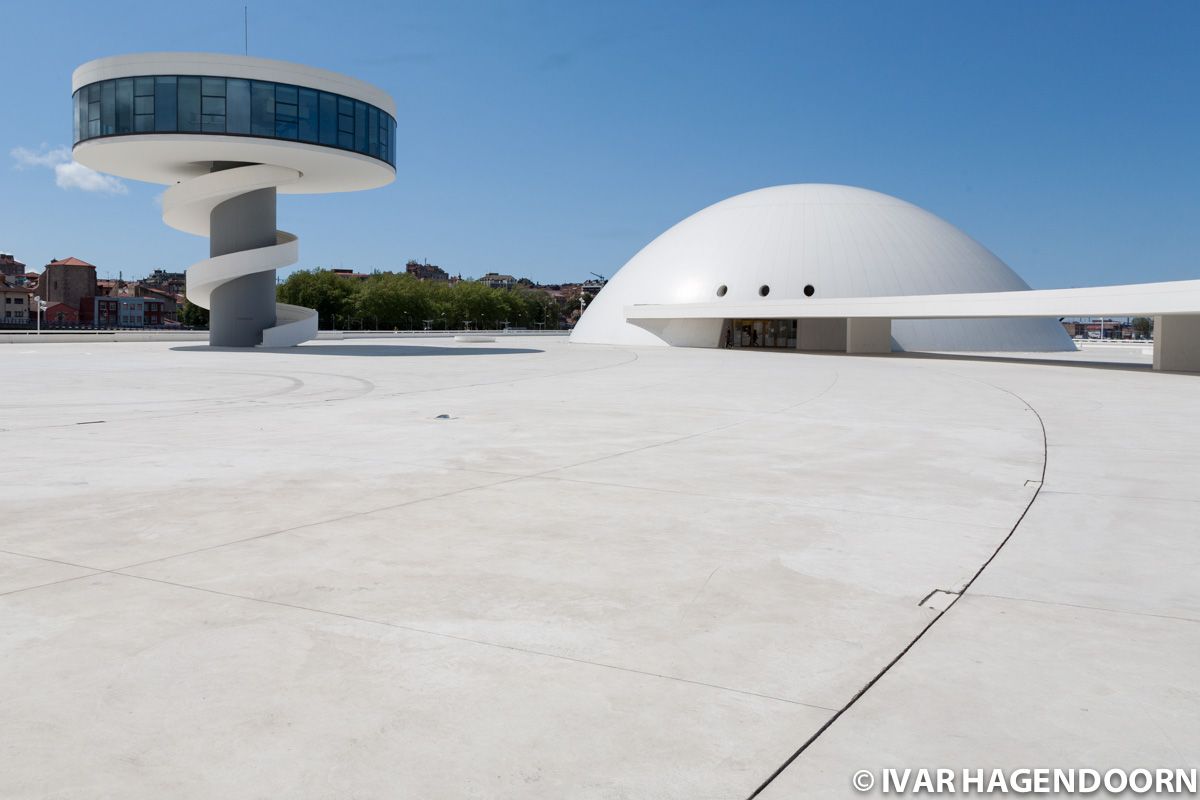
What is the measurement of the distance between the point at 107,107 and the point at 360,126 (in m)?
11.3

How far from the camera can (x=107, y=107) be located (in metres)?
40.7

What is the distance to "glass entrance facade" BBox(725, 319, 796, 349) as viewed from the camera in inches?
2349

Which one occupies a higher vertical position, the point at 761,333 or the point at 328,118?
the point at 328,118

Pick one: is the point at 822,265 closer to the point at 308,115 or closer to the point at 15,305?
the point at 308,115

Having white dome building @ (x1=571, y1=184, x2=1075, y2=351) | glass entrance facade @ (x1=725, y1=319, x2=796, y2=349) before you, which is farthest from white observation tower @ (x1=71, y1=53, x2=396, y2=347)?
glass entrance facade @ (x1=725, y1=319, x2=796, y2=349)

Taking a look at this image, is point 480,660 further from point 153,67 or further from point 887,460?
point 153,67

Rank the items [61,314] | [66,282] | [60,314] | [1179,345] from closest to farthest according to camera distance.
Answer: [1179,345]
[60,314]
[61,314]
[66,282]

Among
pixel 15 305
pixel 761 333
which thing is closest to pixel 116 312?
pixel 15 305

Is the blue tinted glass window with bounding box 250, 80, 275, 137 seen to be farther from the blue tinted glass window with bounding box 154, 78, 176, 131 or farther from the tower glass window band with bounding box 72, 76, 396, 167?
the blue tinted glass window with bounding box 154, 78, 176, 131

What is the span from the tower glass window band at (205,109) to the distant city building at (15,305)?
146 metres

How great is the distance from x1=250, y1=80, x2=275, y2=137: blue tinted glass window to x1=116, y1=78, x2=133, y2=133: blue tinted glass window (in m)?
5.25

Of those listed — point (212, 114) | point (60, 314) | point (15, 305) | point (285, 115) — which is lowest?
point (60, 314)

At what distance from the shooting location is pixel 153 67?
4025 centimetres

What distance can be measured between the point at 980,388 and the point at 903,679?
69.6 feet
